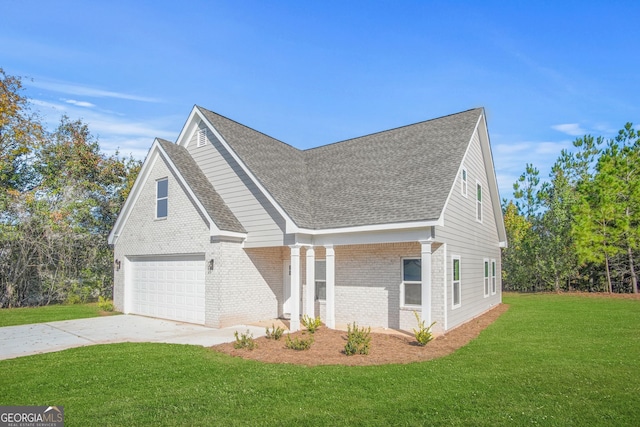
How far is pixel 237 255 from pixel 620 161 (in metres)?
24.4

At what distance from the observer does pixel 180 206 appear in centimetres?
1455

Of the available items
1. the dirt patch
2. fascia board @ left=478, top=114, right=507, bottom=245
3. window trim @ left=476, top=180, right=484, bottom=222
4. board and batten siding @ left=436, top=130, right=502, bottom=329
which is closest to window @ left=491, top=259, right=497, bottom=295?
board and batten siding @ left=436, top=130, right=502, bottom=329

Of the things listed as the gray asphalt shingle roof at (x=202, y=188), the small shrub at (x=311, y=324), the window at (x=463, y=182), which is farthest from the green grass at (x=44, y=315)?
the window at (x=463, y=182)

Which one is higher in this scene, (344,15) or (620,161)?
(344,15)

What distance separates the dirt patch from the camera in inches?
336

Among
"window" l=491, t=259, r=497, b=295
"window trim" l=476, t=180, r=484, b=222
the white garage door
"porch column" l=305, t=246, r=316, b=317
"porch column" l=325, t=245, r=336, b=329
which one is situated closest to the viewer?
"porch column" l=325, t=245, r=336, b=329

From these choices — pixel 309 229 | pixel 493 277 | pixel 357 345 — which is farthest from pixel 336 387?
pixel 493 277

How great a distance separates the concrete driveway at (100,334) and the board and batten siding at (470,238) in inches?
245

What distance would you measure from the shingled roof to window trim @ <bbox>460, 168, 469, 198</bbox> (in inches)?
47.8

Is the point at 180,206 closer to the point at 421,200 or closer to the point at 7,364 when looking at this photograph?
the point at 7,364

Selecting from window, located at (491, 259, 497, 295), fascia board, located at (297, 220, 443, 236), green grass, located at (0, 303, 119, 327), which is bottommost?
green grass, located at (0, 303, 119, 327)

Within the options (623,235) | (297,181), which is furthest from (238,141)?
(623,235)

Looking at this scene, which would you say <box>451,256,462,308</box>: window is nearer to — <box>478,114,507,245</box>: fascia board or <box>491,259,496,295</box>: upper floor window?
<box>478,114,507,245</box>: fascia board

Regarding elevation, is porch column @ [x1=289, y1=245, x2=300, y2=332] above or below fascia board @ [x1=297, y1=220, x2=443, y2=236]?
below
